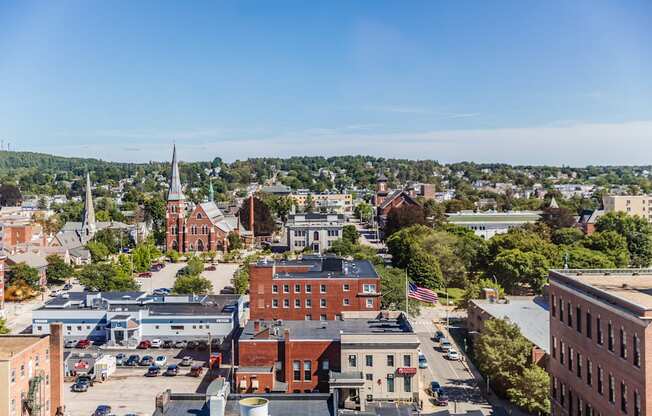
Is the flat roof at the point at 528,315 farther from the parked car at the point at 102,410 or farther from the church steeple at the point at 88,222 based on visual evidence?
the church steeple at the point at 88,222

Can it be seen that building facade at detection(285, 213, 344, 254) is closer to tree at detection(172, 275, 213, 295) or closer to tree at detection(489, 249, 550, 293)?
tree at detection(172, 275, 213, 295)

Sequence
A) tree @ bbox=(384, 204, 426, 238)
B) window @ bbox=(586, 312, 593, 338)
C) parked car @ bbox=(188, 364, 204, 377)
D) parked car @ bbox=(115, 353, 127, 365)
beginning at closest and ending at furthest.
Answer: window @ bbox=(586, 312, 593, 338) → parked car @ bbox=(188, 364, 204, 377) → parked car @ bbox=(115, 353, 127, 365) → tree @ bbox=(384, 204, 426, 238)

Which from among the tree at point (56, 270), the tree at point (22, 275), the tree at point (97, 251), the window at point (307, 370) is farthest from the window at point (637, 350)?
the tree at point (97, 251)

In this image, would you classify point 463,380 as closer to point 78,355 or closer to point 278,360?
point 278,360

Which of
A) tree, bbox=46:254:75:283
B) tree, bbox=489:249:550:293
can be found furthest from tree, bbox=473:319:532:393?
tree, bbox=46:254:75:283

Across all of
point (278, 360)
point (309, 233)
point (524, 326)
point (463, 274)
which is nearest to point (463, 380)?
point (524, 326)

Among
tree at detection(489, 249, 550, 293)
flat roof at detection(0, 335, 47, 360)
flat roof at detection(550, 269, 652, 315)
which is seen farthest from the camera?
tree at detection(489, 249, 550, 293)

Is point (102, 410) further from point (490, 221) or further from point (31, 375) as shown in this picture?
point (490, 221)
